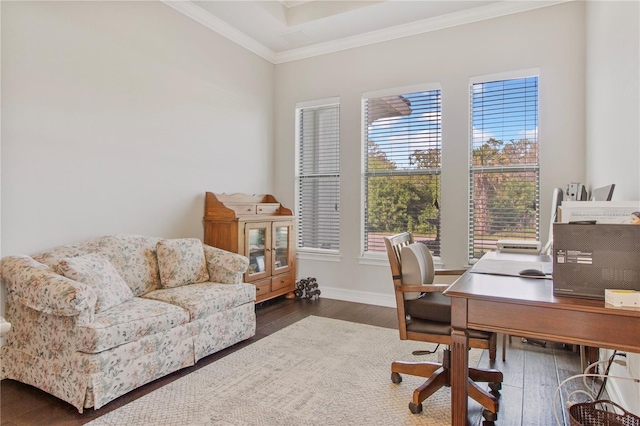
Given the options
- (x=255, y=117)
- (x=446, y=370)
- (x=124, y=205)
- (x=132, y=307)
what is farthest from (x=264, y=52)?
(x=446, y=370)

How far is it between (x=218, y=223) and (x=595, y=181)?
333 centimetres

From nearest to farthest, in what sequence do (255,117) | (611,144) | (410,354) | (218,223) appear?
1. (611,144)
2. (410,354)
3. (218,223)
4. (255,117)

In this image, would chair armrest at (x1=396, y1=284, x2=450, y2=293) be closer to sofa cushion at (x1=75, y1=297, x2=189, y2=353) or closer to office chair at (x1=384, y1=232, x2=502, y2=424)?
office chair at (x1=384, y1=232, x2=502, y2=424)

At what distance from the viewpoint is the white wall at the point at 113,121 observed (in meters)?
2.52

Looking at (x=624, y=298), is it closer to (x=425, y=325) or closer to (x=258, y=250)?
(x=425, y=325)

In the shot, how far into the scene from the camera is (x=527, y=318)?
1399 millimetres

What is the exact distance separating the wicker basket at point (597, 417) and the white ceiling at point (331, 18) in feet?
11.4

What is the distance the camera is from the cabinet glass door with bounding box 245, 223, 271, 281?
3.89 metres

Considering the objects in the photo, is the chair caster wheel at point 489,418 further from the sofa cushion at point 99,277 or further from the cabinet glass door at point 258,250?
the cabinet glass door at point 258,250

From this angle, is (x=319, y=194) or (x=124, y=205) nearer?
(x=124, y=205)

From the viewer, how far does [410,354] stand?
9.26 feet

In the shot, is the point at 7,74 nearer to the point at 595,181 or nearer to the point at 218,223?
the point at 218,223

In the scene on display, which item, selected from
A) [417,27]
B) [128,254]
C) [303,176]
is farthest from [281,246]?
[417,27]

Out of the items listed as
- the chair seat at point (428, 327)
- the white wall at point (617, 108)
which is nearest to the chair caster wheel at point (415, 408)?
the chair seat at point (428, 327)
